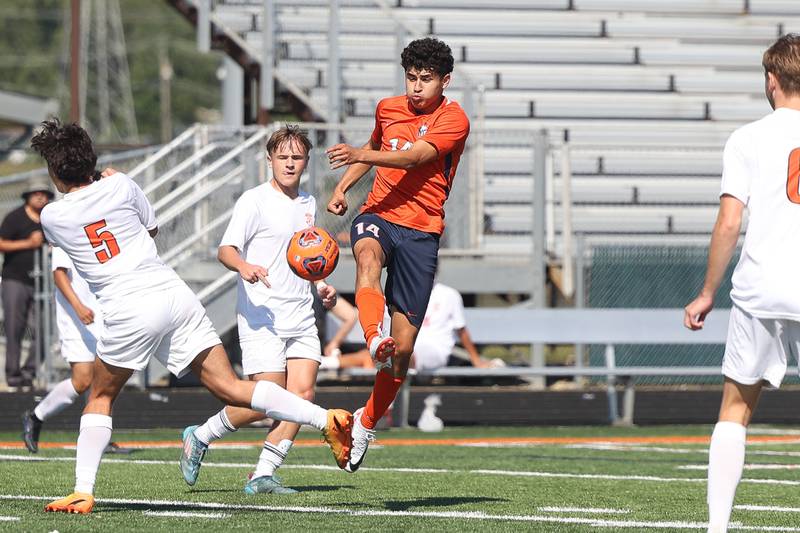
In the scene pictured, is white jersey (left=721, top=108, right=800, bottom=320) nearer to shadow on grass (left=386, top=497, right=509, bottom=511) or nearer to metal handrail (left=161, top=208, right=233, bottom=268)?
shadow on grass (left=386, top=497, right=509, bottom=511)

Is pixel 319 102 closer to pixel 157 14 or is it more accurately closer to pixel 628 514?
pixel 628 514

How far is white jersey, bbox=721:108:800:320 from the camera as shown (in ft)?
18.3

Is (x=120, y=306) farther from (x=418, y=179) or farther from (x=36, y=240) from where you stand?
(x=36, y=240)

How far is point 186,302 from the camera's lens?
714 centimetres

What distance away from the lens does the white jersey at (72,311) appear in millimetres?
10797

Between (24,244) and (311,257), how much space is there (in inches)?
313

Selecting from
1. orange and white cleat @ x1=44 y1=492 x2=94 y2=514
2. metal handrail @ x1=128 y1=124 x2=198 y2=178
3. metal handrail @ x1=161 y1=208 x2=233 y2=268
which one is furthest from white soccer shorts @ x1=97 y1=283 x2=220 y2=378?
metal handrail @ x1=128 y1=124 x2=198 y2=178

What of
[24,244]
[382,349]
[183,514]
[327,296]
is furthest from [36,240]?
[382,349]

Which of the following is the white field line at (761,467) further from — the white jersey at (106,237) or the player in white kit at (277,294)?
the white jersey at (106,237)

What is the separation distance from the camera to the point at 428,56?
773cm

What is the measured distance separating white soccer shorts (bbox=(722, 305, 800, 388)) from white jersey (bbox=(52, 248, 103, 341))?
601cm

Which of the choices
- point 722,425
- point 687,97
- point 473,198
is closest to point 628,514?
point 722,425

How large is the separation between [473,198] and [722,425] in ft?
36.3

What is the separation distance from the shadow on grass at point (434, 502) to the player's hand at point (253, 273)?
1324 millimetres
